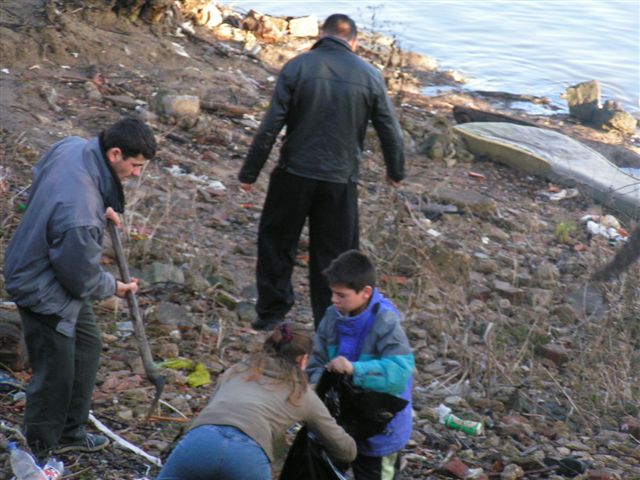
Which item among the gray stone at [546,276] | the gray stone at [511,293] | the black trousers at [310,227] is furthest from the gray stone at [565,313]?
the black trousers at [310,227]

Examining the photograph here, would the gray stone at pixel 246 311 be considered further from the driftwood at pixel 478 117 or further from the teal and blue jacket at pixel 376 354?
the driftwood at pixel 478 117

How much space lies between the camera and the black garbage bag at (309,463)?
3.83 m

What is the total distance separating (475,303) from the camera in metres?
7.57

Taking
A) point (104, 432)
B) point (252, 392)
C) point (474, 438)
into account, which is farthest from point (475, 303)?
point (252, 392)

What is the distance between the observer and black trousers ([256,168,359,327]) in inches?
231

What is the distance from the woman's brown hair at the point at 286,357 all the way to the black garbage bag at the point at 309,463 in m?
0.24

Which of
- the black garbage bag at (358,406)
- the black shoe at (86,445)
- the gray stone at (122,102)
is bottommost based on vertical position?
the black shoe at (86,445)

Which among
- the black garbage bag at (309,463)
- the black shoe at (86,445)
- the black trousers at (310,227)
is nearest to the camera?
the black garbage bag at (309,463)

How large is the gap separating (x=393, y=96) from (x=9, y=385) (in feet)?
26.1

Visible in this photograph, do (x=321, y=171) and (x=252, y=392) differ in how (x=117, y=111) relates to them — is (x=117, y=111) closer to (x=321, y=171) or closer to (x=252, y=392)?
(x=321, y=171)

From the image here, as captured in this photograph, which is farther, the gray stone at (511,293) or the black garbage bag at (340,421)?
the gray stone at (511,293)

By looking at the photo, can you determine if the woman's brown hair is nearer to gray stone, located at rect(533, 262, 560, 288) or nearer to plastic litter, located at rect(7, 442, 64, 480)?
plastic litter, located at rect(7, 442, 64, 480)

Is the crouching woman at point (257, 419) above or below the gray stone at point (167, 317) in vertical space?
above

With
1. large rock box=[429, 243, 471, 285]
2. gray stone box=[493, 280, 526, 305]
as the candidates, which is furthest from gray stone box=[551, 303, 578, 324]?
large rock box=[429, 243, 471, 285]
